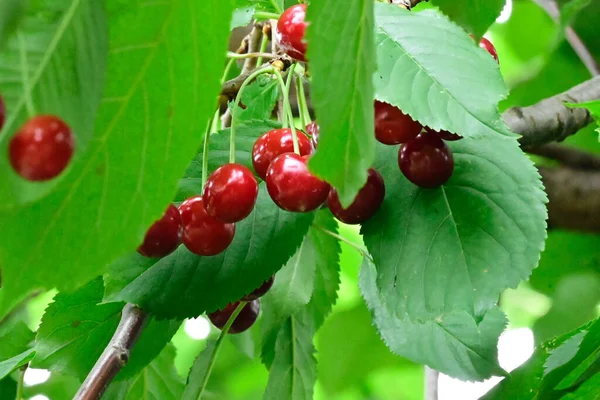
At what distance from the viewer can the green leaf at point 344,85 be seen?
428 millimetres

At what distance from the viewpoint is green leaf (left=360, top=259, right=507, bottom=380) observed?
104 centimetres

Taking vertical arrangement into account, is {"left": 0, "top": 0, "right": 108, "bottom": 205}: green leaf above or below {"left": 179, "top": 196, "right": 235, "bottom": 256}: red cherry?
above

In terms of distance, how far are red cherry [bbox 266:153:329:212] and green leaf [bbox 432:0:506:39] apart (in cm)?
35

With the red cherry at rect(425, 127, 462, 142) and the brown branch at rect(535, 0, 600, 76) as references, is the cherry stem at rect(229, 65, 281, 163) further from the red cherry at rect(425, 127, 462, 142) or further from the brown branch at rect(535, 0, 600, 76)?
the brown branch at rect(535, 0, 600, 76)

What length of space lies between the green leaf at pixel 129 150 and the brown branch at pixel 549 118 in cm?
84

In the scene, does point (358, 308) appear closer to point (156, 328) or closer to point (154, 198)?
point (156, 328)

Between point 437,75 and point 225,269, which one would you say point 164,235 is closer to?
point 225,269

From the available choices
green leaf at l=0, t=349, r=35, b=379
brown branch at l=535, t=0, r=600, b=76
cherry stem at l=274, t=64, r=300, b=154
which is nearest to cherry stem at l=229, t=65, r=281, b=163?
cherry stem at l=274, t=64, r=300, b=154

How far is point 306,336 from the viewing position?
1188mm

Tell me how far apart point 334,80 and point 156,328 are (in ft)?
1.99

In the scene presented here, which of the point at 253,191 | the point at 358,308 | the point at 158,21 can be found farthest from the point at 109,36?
the point at 358,308

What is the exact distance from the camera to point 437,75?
0.76 m

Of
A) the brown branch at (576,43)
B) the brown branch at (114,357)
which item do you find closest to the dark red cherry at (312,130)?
the brown branch at (114,357)

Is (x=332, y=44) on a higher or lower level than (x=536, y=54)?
higher
